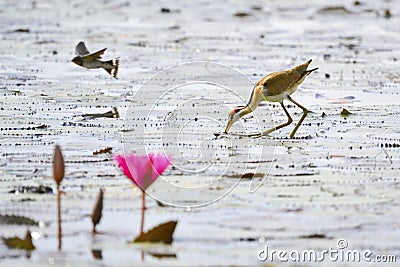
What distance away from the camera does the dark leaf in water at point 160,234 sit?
3.75m

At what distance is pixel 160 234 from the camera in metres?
3.78

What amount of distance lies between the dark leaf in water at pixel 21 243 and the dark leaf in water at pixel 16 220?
0.33 meters

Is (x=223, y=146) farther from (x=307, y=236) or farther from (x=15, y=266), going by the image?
(x=15, y=266)

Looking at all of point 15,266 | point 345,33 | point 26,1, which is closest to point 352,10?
point 345,33

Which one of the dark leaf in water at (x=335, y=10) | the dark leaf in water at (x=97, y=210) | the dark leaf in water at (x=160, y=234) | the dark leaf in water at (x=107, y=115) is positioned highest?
the dark leaf in water at (x=335, y=10)

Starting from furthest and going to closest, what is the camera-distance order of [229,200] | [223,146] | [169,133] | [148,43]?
[148,43] → [169,133] → [223,146] → [229,200]

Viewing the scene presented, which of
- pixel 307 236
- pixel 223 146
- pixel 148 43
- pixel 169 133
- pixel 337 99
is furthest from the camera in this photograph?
pixel 148 43

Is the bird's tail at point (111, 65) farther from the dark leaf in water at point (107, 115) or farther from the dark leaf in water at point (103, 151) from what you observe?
the dark leaf in water at point (103, 151)

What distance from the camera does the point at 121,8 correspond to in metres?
15.7

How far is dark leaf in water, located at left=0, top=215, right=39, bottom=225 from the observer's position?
13.3 feet

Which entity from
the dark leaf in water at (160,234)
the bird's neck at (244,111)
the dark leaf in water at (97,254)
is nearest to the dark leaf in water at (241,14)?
the bird's neck at (244,111)

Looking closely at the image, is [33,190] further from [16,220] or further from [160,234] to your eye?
[160,234]

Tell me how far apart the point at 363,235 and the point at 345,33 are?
910 cm

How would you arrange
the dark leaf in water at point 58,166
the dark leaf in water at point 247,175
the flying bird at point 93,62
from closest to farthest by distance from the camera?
the dark leaf in water at point 58,166, the dark leaf in water at point 247,175, the flying bird at point 93,62
